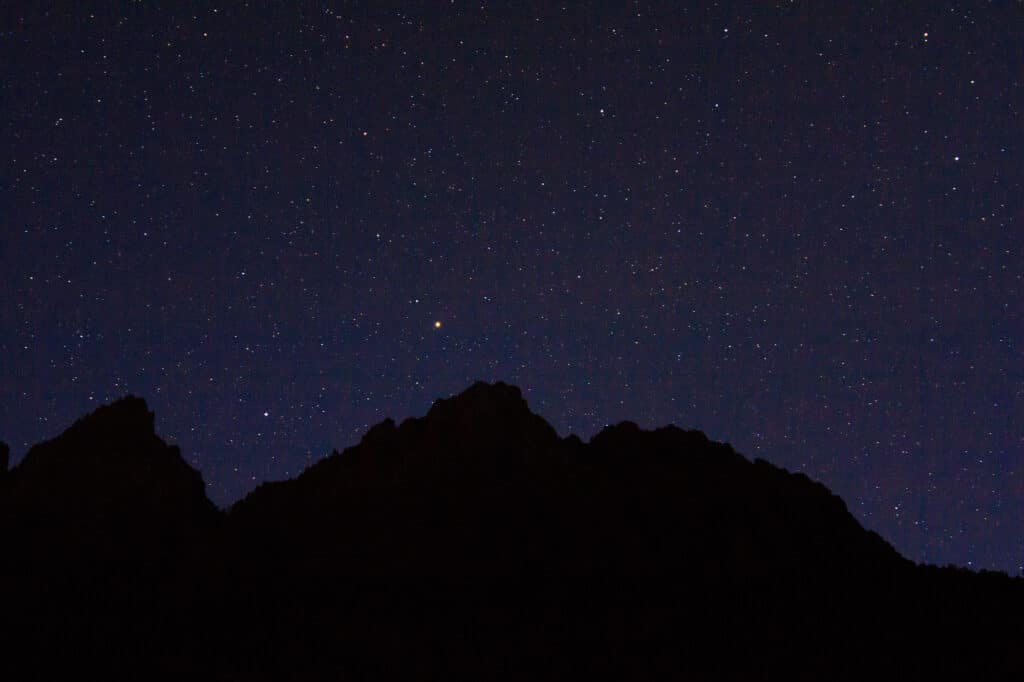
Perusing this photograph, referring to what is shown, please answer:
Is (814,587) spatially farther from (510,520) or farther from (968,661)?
(510,520)

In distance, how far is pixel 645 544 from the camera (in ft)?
103

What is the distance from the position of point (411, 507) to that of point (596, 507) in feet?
25.2

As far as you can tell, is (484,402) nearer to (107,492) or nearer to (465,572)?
(465,572)

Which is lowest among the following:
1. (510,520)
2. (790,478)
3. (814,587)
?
(814,587)

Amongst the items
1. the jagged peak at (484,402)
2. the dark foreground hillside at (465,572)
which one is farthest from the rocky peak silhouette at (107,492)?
the jagged peak at (484,402)

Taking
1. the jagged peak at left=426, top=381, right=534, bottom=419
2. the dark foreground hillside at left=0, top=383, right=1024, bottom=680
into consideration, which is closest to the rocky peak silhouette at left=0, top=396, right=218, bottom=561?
the dark foreground hillside at left=0, top=383, right=1024, bottom=680

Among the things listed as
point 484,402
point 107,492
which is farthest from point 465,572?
point 107,492

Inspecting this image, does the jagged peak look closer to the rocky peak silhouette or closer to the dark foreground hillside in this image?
the dark foreground hillside

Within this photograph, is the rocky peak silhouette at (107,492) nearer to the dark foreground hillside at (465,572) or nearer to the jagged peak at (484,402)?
the dark foreground hillside at (465,572)

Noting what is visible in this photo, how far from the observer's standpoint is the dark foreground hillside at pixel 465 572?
24781mm

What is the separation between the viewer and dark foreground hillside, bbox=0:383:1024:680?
2478 cm

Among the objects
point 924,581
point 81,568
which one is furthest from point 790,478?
point 81,568

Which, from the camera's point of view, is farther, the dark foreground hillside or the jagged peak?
the jagged peak

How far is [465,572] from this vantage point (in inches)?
1144
